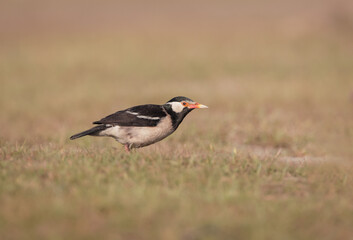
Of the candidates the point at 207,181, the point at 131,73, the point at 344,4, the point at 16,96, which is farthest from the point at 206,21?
the point at 207,181

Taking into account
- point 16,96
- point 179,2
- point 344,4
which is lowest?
point 16,96

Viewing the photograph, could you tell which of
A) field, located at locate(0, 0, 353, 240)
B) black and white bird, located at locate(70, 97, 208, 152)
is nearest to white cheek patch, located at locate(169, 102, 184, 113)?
black and white bird, located at locate(70, 97, 208, 152)

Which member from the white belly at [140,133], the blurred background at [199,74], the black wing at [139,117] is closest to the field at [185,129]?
the blurred background at [199,74]

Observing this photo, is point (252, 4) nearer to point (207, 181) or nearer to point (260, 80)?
point (260, 80)

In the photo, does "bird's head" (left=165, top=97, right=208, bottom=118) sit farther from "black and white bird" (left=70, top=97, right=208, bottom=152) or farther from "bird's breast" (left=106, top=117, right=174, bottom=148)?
"bird's breast" (left=106, top=117, right=174, bottom=148)

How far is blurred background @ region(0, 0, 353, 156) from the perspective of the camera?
1281 cm

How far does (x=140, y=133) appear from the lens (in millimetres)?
8648

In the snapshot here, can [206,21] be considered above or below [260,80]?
above

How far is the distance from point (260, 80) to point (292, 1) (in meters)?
31.7

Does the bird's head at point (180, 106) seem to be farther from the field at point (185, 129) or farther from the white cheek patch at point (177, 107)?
the field at point (185, 129)

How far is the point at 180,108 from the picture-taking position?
893cm

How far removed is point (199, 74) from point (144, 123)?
1275cm

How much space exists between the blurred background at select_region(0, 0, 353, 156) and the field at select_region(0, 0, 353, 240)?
73 millimetres

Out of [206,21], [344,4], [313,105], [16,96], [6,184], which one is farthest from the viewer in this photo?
[206,21]
